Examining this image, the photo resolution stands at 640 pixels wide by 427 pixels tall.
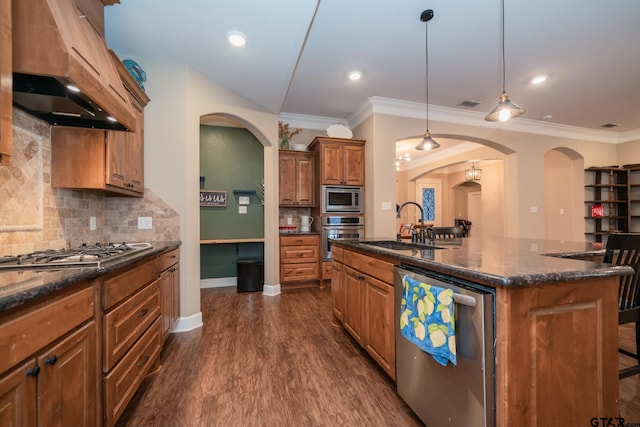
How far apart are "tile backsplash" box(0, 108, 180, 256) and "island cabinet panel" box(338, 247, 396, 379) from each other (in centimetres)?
206

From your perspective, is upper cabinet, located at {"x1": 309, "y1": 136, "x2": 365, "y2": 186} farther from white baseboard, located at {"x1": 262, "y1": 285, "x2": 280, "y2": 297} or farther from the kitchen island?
the kitchen island

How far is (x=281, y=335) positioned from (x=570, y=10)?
391 centimetres

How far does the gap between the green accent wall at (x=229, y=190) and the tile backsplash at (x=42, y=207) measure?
1776 millimetres

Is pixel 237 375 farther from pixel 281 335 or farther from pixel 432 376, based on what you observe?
pixel 432 376

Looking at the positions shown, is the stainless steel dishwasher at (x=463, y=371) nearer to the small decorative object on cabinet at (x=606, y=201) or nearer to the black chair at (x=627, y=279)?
the black chair at (x=627, y=279)

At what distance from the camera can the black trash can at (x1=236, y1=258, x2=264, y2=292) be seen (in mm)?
3949

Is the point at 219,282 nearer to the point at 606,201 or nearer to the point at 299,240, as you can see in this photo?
the point at 299,240

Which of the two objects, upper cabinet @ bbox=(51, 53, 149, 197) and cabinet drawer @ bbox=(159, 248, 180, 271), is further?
cabinet drawer @ bbox=(159, 248, 180, 271)

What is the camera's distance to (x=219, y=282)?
4.33m

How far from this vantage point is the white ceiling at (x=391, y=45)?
2127mm

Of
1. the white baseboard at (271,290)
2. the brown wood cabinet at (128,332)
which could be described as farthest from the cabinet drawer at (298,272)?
the brown wood cabinet at (128,332)

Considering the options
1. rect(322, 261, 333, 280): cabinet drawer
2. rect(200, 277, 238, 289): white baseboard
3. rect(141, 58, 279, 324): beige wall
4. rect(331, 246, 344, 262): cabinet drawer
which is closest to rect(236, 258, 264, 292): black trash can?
rect(200, 277, 238, 289): white baseboard

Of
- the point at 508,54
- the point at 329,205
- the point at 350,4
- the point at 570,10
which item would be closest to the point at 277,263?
the point at 329,205

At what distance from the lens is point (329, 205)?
422 cm
